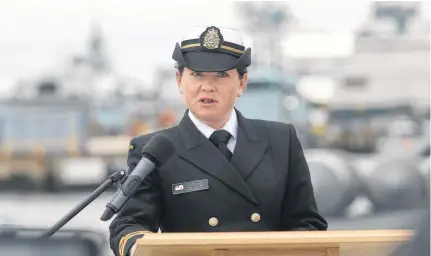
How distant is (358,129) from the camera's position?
123ft

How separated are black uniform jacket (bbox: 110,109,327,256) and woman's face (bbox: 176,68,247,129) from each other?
0.36ft

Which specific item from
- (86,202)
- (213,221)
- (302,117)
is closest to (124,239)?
(86,202)

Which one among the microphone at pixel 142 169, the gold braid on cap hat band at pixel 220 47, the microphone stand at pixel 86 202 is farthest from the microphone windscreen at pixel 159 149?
the gold braid on cap hat band at pixel 220 47

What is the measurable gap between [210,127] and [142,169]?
0.47 m

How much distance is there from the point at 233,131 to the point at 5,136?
1767 cm

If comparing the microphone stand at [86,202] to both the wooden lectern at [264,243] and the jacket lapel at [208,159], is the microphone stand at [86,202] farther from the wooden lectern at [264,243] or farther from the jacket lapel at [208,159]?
the jacket lapel at [208,159]

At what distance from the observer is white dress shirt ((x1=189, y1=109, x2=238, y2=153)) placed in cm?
260

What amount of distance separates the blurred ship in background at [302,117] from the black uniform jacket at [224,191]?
1.52 feet

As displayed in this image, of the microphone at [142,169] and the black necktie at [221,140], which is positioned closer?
the microphone at [142,169]

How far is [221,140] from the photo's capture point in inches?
102

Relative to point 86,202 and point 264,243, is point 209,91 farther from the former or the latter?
point 264,243

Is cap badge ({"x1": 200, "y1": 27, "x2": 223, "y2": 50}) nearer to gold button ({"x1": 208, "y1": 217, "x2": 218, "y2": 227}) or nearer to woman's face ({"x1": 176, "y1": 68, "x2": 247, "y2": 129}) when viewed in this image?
woman's face ({"x1": 176, "y1": 68, "x2": 247, "y2": 129})

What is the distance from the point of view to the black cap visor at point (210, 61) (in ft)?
8.21

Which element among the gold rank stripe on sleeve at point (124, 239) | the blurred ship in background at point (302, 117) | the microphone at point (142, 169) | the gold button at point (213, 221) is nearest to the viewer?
the microphone at point (142, 169)
